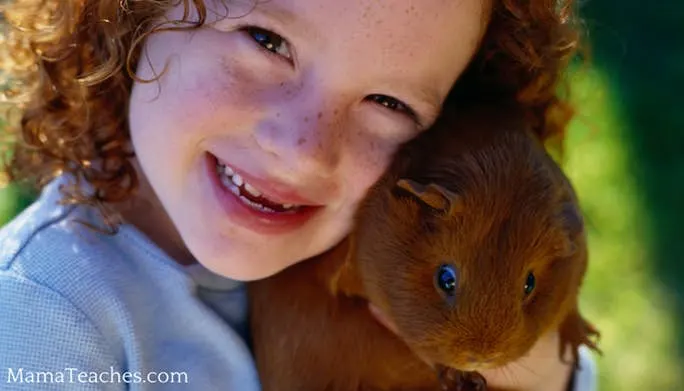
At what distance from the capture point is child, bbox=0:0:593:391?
3.87 feet

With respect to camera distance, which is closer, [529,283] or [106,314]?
[529,283]

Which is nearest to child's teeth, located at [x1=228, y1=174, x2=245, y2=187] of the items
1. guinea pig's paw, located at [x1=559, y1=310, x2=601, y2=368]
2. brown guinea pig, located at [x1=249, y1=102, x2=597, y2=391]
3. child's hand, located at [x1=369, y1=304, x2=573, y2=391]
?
brown guinea pig, located at [x1=249, y1=102, x2=597, y2=391]

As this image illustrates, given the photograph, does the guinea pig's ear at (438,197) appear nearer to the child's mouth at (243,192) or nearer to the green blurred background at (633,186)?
the child's mouth at (243,192)

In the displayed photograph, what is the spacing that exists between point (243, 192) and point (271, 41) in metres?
0.20

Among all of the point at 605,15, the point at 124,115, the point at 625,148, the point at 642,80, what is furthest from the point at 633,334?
the point at 124,115

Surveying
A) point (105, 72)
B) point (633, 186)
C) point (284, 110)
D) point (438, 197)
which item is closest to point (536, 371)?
Result: point (438, 197)

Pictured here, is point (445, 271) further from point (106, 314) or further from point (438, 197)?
point (106, 314)

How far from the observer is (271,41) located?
3.90 ft

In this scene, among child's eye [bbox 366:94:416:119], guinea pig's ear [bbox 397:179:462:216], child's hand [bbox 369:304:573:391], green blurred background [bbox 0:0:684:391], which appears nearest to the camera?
guinea pig's ear [bbox 397:179:462:216]

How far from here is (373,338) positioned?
1281 mm

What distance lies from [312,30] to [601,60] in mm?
1749

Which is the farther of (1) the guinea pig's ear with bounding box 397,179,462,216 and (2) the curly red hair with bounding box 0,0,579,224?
(2) the curly red hair with bounding box 0,0,579,224

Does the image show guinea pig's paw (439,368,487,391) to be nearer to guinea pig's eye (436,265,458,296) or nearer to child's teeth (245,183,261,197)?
guinea pig's eye (436,265,458,296)

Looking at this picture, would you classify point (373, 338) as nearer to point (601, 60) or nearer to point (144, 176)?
point (144, 176)
